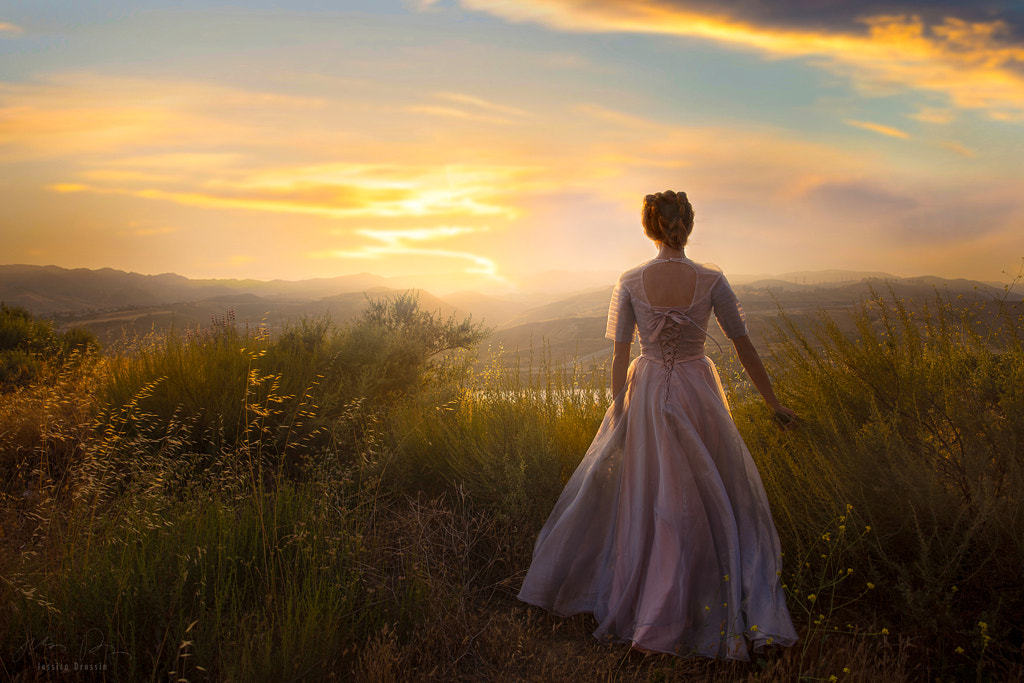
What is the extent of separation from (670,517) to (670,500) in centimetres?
8

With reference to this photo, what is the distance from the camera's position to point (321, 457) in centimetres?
531

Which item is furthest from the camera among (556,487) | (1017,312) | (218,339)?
(218,339)

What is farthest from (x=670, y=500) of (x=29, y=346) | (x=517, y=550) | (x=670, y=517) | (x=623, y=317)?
(x=29, y=346)

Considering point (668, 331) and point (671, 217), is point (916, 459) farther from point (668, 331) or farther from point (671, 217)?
point (671, 217)

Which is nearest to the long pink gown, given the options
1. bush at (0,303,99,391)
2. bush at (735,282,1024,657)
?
bush at (735,282,1024,657)

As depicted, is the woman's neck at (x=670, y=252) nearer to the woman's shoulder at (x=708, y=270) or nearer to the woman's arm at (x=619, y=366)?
the woman's shoulder at (x=708, y=270)

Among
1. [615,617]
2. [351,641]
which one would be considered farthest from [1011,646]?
[351,641]

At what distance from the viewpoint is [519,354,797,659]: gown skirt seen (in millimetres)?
2801

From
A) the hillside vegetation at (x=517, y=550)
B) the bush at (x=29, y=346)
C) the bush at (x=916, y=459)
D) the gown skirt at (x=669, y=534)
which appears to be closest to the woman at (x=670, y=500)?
the gown skirt at (x=669, y=534)

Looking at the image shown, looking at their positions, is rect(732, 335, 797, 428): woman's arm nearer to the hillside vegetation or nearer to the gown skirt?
the gown skirt

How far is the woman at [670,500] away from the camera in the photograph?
9.25 feet

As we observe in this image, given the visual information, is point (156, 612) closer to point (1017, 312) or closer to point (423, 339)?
point (1017, 312)

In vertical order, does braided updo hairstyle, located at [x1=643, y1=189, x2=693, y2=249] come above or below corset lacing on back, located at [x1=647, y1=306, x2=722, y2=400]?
above

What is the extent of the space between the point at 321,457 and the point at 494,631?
2838 mm
